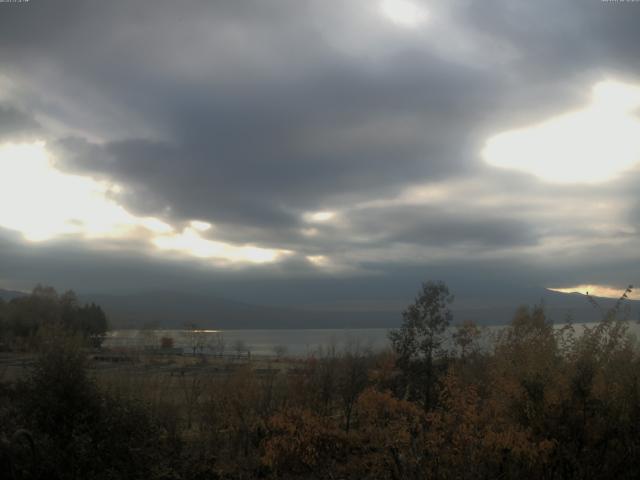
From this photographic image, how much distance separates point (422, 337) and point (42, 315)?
2900 inches

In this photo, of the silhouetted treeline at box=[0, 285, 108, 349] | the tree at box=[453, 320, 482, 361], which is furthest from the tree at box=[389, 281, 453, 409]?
the silhouetted treeline at box=[0, 285, 108, 349]

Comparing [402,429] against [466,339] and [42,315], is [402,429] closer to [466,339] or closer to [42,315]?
[466,339]

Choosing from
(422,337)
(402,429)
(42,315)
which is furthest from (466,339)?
(42,315)

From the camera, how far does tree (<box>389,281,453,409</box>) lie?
78.8ft

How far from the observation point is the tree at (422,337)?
24.0 m

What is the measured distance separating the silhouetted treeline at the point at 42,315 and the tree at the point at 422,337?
60278 millimetres

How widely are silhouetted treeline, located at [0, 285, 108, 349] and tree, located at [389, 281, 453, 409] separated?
60.3m

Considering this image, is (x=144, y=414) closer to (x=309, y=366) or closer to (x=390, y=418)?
(x=390, y=418)

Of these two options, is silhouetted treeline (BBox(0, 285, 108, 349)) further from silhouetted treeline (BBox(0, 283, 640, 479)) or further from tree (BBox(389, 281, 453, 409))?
silhouetted treeline (BBox(0, 283, 640, 479))

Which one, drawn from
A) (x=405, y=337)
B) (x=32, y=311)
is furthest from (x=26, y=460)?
(x=32, y=311)

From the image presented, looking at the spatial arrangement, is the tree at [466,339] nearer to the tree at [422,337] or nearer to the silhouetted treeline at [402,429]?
the tree at [422,337]

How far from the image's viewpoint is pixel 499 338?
19562 mm

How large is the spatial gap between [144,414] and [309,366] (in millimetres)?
10359

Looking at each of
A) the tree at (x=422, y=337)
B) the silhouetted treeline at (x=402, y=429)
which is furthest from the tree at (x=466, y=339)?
the silhouetted treeline at (x=402, y=429)
